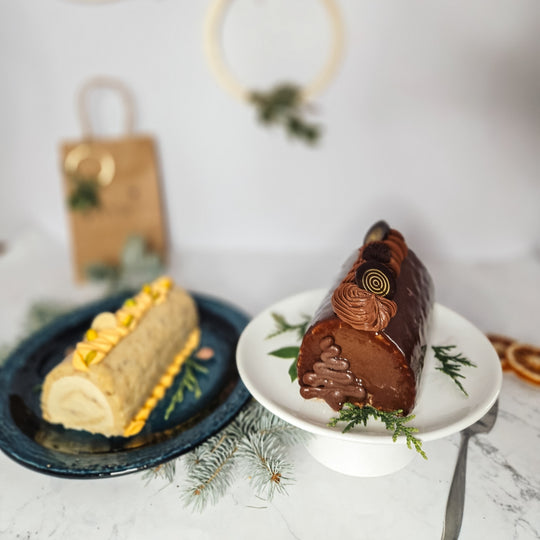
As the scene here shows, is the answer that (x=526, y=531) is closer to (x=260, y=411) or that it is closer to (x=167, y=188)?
(x=260, y=411)

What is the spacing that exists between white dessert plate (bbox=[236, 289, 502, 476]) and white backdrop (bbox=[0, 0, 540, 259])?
2.44ft

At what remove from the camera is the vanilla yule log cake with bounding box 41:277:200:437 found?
1.00 meters

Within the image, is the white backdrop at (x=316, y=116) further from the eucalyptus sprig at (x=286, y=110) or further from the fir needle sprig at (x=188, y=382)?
the fir needle sprig at (x=188, y=382)

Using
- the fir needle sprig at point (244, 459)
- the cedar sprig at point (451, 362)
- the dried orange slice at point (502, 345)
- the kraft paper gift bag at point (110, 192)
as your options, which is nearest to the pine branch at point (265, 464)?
the fir needle sprig at point (244, 459)

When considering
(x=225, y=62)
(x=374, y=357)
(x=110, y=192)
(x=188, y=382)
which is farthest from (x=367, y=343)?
(x=110, y=192)

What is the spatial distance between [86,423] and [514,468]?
81 cm

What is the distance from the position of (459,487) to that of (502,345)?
18.1 inches

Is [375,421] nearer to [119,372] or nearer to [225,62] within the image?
[119,372]

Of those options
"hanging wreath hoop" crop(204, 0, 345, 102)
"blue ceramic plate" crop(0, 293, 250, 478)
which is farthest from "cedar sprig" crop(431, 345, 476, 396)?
"hanging wreath hoop" crop(204, 0, 345, 102)

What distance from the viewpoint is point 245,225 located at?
1.87 meters

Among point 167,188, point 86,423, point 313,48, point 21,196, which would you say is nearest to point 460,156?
point 313,48

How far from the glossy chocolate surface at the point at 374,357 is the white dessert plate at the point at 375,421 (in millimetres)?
38

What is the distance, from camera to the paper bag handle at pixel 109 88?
65.7 inches

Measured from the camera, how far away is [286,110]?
164 centimetres
